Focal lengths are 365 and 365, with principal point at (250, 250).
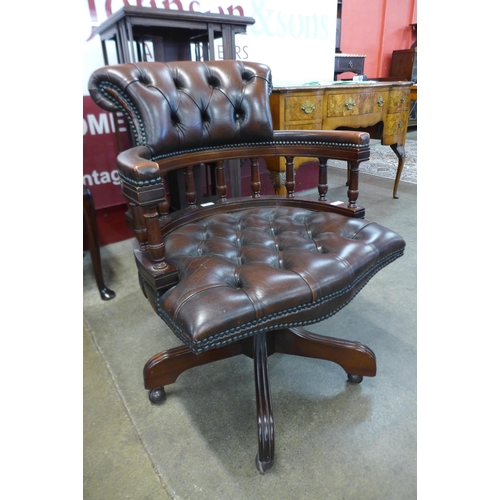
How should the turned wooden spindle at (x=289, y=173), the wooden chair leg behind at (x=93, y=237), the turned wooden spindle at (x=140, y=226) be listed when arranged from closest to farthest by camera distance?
the turned wooden spindle at (x=140, y=226)
the turned wooden spindle at (x=289, y=173)
the wooden chair leg behind at (x=93, y=237)

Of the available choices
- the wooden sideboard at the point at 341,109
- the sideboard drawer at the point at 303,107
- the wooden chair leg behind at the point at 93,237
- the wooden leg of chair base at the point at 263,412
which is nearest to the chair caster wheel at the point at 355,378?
the wooden leg of chair base at the point at 263,412

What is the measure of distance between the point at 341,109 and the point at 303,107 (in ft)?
1.05

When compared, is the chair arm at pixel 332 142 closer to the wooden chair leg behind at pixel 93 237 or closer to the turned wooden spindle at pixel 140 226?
the turned wooden spindle at pixel 140 226

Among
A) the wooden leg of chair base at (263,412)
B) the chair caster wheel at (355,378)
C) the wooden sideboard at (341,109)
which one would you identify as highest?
the wooden sideboard at (341,109)

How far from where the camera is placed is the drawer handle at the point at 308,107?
1975mm

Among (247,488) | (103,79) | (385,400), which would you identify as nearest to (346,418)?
(385,400)

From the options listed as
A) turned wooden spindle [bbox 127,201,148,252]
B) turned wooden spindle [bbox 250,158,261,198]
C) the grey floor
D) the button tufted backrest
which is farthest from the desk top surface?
turned wooden spindle [bbox 127,201,148,252]

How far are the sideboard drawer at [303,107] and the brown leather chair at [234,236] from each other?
2.35 ft

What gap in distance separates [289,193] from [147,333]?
76cm

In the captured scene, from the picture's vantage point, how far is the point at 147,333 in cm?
141

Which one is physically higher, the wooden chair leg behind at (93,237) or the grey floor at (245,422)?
the wooden chair leg behind at (93,237)

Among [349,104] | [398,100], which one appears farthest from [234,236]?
[398,100]

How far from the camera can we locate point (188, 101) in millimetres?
1122

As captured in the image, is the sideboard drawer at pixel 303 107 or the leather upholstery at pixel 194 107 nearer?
the leather upholstery at pixel 194 107
